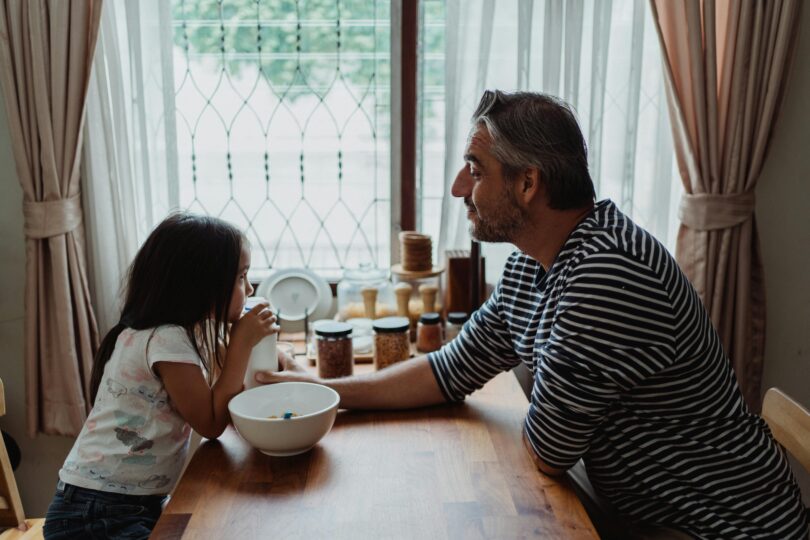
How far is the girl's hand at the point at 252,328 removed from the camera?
154 centimetres

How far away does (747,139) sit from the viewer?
2105 mm

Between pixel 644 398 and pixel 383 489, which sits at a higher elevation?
pixel 644 398

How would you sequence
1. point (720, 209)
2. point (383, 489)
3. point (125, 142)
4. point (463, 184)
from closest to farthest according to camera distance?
point (383, 489), point (463, 184), point (720, 209), point (125, 142)

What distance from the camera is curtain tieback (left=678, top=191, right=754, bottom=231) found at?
213 centimetres

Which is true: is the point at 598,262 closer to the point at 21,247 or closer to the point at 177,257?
the point at 177,257

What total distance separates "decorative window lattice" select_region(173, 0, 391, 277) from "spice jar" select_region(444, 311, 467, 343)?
53 cm

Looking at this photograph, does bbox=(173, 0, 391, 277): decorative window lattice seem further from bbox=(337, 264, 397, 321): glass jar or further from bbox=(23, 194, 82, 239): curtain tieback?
bbox=(23, 194, 82, 239): curtain tieback

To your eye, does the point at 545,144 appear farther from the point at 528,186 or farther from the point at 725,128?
the point at 725,128

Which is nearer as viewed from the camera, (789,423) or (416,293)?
(789,423)

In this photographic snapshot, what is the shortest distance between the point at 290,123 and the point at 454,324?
84 centimetres

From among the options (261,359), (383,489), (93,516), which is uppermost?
(261,359)

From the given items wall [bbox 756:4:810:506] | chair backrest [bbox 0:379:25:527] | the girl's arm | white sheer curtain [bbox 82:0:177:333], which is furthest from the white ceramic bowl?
wall [bbox 756:4:810:506]

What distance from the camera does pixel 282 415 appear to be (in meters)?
1.50

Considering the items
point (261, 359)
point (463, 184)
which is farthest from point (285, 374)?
point (463, 184)
